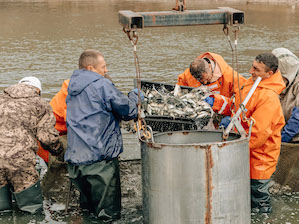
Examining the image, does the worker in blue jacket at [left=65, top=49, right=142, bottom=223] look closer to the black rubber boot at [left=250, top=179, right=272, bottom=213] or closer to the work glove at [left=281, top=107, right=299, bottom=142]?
the black rubber boot at [left=250, top=179, right=272, bottom=213]

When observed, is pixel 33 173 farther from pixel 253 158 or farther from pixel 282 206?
pixel 282 206

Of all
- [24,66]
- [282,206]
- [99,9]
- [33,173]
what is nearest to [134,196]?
[33,173]

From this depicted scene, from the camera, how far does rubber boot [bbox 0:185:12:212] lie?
5.25 m

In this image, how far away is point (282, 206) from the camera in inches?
220

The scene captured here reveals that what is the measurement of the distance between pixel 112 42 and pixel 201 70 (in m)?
12.2

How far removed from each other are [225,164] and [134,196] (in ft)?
7.31

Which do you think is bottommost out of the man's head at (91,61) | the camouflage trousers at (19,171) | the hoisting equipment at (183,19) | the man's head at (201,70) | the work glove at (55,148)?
the camouflage trousers at (19,171)

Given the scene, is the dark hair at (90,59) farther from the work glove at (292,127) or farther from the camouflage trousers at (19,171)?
the work glove at (292,127)

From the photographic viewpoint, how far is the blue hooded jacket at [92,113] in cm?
464

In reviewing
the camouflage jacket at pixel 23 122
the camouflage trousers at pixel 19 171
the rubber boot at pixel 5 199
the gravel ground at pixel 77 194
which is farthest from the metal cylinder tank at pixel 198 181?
the rubber boot at pixel 5 199

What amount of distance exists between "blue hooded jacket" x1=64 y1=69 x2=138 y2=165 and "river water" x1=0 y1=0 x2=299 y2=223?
22.2 feet

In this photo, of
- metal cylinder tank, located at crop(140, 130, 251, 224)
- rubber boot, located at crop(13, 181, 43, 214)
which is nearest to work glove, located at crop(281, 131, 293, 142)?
metal cylinder tank, located at crop(140, 130, 251, 224)

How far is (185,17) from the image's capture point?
4.21m

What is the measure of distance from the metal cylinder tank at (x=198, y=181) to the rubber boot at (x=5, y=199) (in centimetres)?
198
